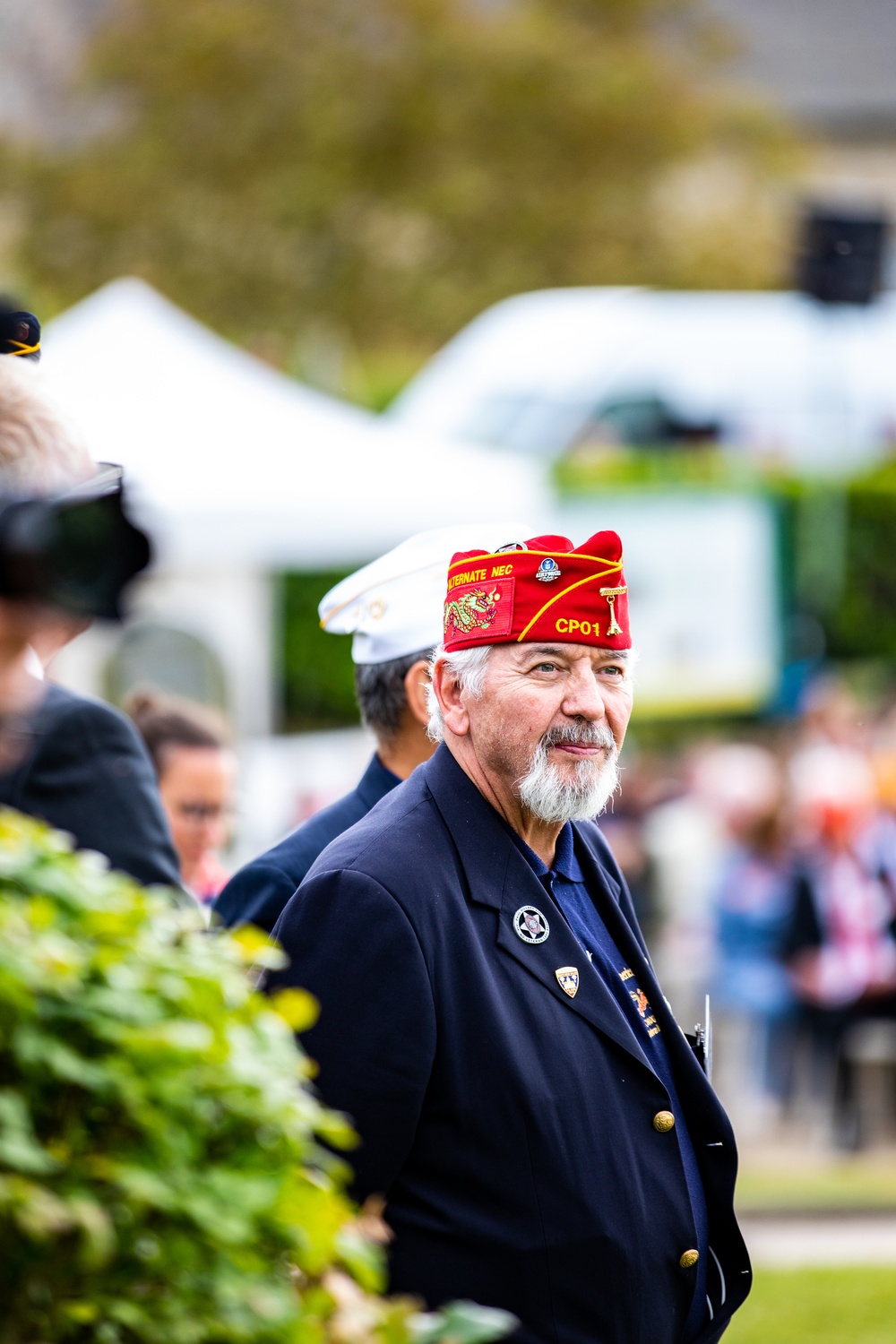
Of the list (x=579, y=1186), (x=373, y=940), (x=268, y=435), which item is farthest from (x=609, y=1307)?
(x=268, y=435)

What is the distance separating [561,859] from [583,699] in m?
0.31

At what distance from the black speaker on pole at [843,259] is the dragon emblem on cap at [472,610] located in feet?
34.5

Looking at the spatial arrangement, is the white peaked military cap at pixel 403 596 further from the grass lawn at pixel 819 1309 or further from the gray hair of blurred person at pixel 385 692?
the grass lawn at pixel 819 1309

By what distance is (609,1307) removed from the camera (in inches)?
105

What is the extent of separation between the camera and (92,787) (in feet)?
9.42

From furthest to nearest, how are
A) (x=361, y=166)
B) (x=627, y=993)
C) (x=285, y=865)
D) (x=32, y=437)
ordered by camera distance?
(x=361, y=166) → (x=285, y=865) → (x=627, y=993) → (x=32, y=437)

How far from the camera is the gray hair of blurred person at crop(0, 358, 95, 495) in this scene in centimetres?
226

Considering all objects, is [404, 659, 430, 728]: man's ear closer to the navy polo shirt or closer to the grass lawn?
the navy polo shirt

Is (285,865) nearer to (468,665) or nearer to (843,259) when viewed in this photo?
(468,665)

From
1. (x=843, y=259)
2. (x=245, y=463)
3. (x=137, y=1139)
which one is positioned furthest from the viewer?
(x=843, y=259)

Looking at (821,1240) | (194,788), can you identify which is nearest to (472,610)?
(194,788)

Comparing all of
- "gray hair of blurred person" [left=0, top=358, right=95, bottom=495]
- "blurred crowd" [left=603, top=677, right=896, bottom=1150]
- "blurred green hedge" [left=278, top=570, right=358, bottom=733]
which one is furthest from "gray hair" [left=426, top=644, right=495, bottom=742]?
"blurred green hedge" [left=278, top=570, right=358, bottom=733]

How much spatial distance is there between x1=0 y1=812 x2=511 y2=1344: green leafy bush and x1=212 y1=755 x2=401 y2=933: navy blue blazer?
5.14ft

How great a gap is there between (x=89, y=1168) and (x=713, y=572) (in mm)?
12474
